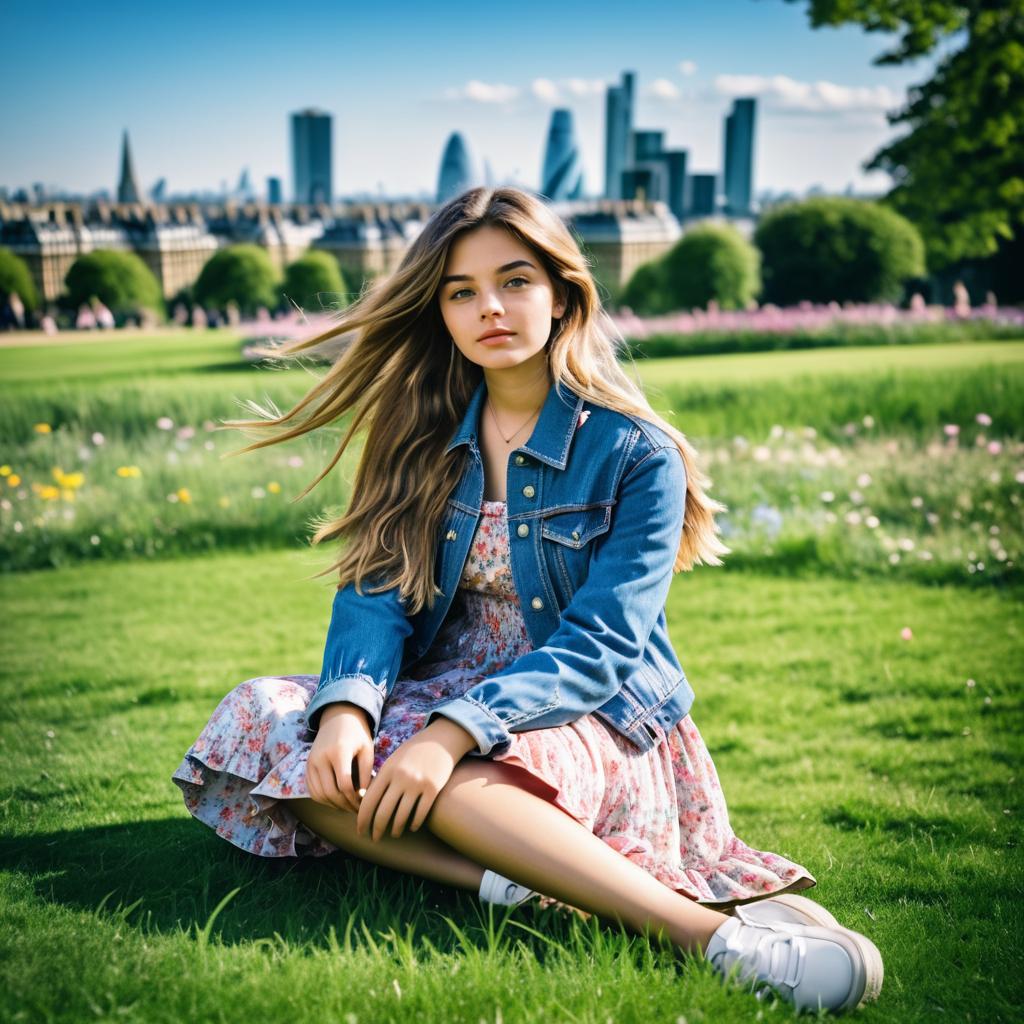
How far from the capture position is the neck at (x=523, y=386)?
2604 millimetres

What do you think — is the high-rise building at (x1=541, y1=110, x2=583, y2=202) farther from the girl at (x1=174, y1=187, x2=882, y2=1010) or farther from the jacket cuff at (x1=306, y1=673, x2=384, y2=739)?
the jacket cuff at (x1=306, y1=673, x2=384, y2=739)

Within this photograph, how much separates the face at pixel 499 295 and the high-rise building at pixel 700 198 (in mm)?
39068

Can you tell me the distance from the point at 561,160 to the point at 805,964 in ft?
47.3

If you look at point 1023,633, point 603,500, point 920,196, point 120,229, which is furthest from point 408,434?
point 920,196

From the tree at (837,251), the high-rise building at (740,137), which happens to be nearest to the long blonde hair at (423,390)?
the tree at (837,251)

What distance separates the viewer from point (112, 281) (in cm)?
920

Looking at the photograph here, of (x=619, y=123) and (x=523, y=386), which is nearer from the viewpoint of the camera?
(x=523, y=386)

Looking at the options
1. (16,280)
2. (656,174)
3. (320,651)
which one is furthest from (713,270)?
(656,174)

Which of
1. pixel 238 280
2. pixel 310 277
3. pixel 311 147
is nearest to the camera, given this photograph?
pixel 238 280

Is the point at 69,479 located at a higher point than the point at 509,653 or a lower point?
lower

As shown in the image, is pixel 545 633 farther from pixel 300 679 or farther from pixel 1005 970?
pixel 1005 970

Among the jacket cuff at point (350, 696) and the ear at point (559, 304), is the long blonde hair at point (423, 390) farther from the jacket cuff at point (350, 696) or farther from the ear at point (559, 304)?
the jacket cuff at point (350, 696)

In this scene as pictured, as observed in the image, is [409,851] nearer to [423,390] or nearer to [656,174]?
[423,390]

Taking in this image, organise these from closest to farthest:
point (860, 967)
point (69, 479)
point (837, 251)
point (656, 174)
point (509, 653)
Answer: point (860, 967) < point (509, 653) < point (69, 479) < point (837, 251) < point (656, 174)
